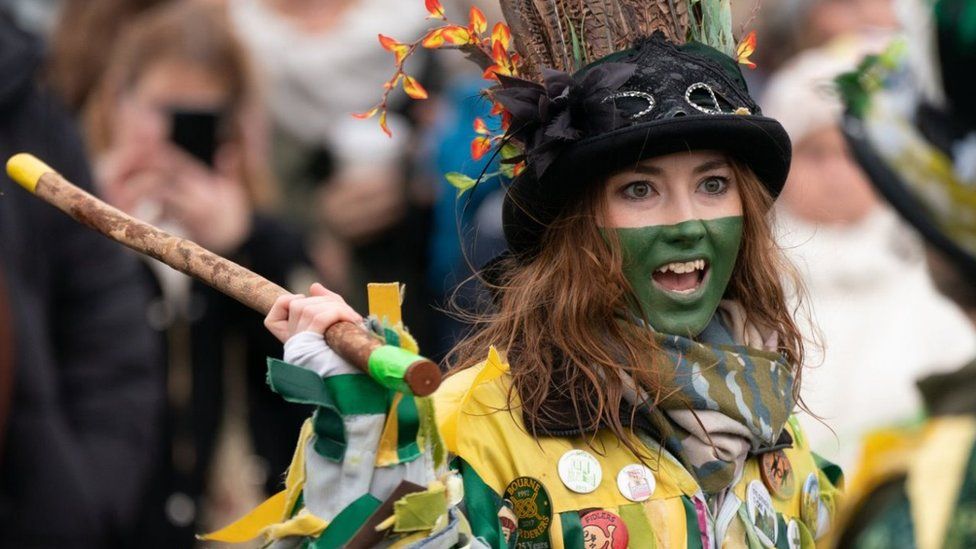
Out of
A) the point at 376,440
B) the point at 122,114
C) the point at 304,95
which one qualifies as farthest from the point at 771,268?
the point at 304,95

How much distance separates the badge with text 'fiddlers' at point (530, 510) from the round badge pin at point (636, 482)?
0.17 meters

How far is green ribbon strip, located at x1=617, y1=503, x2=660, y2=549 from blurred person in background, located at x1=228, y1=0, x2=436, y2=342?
4.22 meters

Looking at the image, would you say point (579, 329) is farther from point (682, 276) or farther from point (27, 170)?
point (27, 170)

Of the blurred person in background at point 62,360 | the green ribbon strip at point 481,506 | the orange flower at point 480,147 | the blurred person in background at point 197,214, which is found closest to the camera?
the green ribbon strip at point 481,506

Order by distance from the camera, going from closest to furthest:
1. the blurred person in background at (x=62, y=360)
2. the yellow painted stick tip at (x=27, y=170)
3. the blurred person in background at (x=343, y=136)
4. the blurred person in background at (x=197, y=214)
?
the yellow painted stick tip at (x=27, y=170) → the blurred person in background at (x=62, y=360) → the blurred person in background at (x=197, y=214) → the blurred person in background at (x=343, y=136)

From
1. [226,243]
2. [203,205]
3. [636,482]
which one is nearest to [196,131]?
[203,205]

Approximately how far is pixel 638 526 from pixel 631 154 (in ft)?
2.54

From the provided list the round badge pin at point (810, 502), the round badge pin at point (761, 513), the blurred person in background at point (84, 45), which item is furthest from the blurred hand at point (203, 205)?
the round badge pin at point (761, 513)

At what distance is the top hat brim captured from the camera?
4348 millimetres

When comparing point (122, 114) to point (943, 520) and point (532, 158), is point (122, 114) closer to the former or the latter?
point (532, 158)

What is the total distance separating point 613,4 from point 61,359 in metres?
3.01

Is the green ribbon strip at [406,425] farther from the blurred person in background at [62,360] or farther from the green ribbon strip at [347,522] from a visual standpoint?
the blurred person in background at [62,360]

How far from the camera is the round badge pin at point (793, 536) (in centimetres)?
459

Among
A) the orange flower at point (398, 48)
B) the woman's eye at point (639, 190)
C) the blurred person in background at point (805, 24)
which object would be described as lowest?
the woman's eye at point (639, 190)
